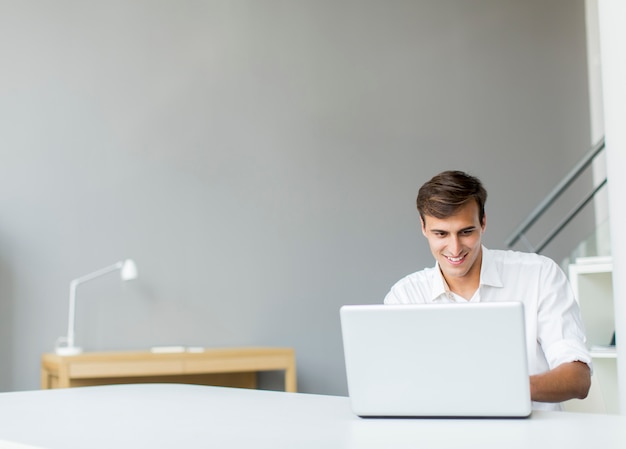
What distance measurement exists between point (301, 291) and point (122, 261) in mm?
1017

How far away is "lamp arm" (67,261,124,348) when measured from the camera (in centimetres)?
406

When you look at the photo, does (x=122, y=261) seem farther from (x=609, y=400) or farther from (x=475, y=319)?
(x=475, y=319)

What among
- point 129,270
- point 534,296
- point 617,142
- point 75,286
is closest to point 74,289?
point 75,286

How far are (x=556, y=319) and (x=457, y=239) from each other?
331 millimetres

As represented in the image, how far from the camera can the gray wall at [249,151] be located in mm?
4238

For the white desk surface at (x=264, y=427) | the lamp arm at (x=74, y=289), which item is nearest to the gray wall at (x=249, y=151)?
the lamp arm at (x=74, y=289)

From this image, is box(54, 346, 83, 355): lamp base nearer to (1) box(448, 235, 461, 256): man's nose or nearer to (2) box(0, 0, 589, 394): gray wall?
(2) box(0, 0, 589, 394): gray wall

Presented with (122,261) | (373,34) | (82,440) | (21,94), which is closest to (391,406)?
(82,440)

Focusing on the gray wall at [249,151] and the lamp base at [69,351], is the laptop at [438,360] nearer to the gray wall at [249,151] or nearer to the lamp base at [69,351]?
the lamp base at [69,351]

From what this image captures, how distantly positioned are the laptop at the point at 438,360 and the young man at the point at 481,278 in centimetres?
63

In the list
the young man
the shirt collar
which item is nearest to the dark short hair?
the young man

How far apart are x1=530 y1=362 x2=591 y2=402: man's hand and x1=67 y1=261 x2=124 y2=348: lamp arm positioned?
2716 millimetres

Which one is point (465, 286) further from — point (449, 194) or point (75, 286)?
point (75, 286)

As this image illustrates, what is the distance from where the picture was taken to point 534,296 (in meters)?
2.21
